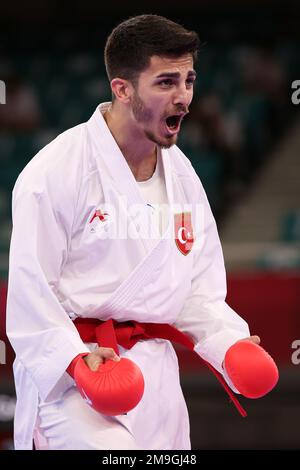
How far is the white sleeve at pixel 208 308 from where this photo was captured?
316 cm

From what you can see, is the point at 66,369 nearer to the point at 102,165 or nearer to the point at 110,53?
the point at 102,165

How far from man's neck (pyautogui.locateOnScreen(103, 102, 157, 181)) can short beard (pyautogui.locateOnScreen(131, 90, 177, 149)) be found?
59 mm

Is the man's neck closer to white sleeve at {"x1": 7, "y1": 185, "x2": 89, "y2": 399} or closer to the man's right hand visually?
white sleeve at {"x1": 7, "y1": 185, "x2": 89, "y2": 399}

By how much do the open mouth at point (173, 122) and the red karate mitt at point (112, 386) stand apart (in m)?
0.73

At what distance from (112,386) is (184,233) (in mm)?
657

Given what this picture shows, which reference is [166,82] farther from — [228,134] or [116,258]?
[228,134]

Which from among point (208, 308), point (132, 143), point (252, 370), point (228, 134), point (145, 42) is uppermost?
point (145, 42)

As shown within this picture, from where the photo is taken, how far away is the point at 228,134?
9320 millimetres

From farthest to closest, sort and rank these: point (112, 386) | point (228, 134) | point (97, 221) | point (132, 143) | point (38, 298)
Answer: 1. point (228, 134)
2. point (132, 143)
3. point (97, 221)
4. point (38, 298)
5. point (112, 386)

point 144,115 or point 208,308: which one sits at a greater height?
point 144,115

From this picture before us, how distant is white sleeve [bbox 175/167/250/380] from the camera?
A: 3.16 metres

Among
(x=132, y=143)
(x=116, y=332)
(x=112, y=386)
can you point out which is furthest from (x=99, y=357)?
(x=132, y=143)

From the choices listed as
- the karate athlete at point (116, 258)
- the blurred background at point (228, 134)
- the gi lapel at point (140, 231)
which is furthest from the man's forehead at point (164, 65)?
the blurred background at point (228, 134)

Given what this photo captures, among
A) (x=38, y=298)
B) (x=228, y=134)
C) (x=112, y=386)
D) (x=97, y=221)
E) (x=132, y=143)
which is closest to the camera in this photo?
(x=112, y=386)
